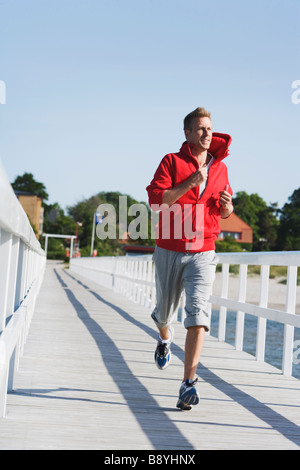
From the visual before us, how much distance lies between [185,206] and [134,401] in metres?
1.31

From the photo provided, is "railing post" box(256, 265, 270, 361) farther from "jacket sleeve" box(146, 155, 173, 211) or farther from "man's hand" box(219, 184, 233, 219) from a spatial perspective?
"jacket sleeve" box(146, 155, 173, 211)

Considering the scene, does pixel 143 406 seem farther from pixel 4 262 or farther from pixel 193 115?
pixel 193 115

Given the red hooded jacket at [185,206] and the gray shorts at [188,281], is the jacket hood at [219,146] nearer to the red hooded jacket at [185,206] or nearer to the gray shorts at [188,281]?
the red hooded jacket at [185,206]

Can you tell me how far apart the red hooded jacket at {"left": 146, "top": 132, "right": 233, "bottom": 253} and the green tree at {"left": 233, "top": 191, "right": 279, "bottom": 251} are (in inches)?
5065

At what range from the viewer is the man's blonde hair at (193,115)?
14.7 ft

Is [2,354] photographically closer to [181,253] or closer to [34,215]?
[181,253]

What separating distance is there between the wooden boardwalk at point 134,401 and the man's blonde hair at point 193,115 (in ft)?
5.93

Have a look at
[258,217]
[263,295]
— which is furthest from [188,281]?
[258,217]

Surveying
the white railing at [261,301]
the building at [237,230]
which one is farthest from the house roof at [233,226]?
the white railing at [261,301]

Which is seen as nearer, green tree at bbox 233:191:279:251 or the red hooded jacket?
the red hooded jacket

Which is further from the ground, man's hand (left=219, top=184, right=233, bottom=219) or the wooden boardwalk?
man's hand (left=219, top=184, right=233, bottom=219)

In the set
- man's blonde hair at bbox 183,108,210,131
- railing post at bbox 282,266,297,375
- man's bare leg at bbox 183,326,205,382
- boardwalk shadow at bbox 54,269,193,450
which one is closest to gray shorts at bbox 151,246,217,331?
man's bare leg at bbox 183,326,205,382

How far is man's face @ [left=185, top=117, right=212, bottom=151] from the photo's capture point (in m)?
4.49

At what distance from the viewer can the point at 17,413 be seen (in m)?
3.92
